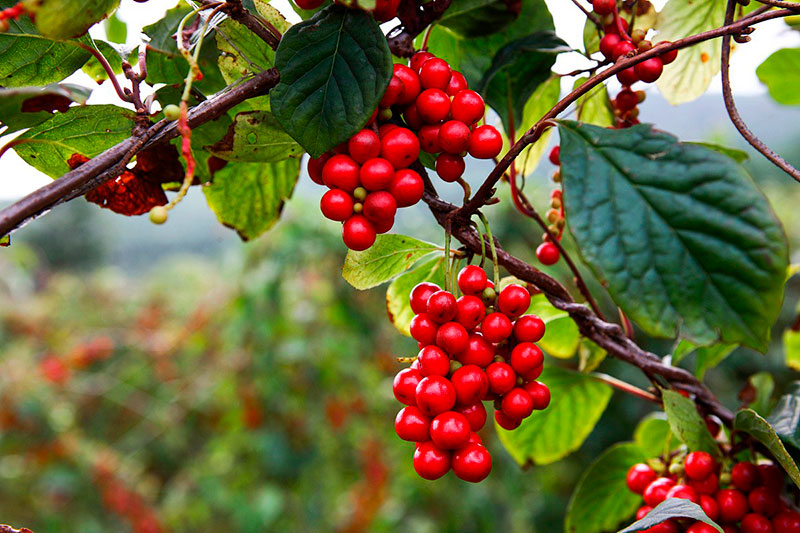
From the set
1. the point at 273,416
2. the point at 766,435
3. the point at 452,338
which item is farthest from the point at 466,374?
the point at 273,416

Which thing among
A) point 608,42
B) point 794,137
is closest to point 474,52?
point 608,42

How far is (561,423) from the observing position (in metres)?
0.63

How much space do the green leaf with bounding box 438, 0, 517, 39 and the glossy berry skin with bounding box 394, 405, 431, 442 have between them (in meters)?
0.30

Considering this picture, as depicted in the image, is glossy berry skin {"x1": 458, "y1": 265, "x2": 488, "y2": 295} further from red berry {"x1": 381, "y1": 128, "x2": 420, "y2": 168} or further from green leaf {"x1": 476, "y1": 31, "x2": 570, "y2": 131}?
green leaf {"x1": 476, "y1": 31, "x2": 570, "y2": 131}

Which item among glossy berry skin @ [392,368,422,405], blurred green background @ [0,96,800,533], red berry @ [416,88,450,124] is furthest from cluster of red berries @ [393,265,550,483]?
blurred green background @ [0,96,800,533]

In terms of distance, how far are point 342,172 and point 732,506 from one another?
1.23ft

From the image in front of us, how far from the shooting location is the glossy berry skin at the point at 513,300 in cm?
38

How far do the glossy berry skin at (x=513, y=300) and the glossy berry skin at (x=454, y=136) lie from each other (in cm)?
10

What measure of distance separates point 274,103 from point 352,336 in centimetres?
206

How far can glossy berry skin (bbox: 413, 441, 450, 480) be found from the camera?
1.15 ft

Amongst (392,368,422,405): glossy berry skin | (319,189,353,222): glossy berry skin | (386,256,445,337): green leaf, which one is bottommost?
(386,256,445,337): green leaf

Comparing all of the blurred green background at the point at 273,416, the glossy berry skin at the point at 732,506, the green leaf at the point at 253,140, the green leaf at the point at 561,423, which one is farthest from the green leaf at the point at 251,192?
the blurred green background at the point at 273,416

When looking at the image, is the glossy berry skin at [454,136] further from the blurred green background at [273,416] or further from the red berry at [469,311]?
the blurred green background at [273,416]

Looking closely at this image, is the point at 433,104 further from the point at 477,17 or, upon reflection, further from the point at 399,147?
the point at 477,17
